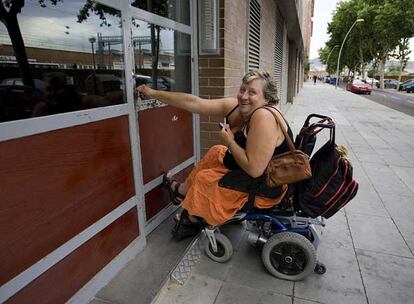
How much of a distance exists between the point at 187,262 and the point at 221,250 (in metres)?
0.29

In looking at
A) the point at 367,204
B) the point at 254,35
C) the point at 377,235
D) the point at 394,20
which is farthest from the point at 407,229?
the point at 394,20

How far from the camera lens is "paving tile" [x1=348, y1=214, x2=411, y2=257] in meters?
2.86

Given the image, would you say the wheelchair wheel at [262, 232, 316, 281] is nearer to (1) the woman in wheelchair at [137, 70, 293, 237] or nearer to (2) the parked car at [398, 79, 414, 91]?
(1) the woman in wheelchair at [137, 70, 293, 237]

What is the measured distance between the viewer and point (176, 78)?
3.30 m

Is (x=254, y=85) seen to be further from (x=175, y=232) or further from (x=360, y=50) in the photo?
(x=360, y=50)

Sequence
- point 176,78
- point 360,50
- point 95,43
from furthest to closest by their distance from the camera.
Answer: point 360,50, point 176,78, point 95,43

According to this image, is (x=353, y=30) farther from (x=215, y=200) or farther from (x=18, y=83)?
(x=18, y=83)

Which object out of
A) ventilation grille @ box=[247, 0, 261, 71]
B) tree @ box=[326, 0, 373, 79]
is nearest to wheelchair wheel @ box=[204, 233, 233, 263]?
ventilation grille @ box=[247, 0, 261, 71]

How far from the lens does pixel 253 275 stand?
8.15 feet

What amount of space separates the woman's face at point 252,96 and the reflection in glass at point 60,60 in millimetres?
880

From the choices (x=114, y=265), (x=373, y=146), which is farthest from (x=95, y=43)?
(x=373, y=146)

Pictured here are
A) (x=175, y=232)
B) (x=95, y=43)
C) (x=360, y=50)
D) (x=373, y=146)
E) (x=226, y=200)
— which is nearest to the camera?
(x=95, y=43)

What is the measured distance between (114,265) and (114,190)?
1.88 feet

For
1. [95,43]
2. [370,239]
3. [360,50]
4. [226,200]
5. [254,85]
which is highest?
[360,50]
